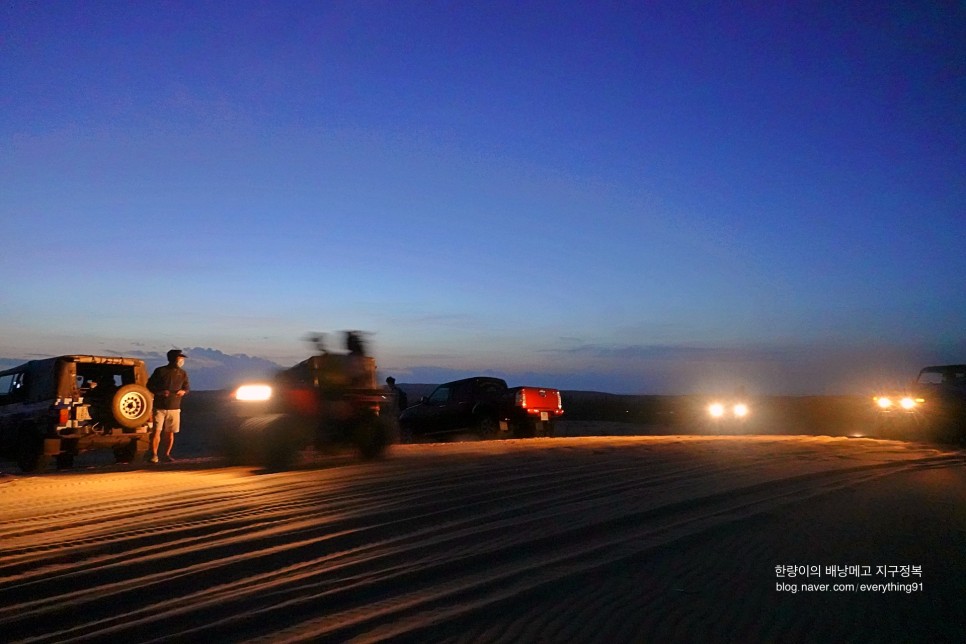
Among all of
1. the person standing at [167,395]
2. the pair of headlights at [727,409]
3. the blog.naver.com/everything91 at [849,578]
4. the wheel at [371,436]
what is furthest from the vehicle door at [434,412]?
the blog.naver.com/everything91 at [849,578]

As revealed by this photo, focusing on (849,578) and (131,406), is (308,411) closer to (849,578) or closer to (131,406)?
(131,406)

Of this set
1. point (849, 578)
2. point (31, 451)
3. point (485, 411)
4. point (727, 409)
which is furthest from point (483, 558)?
point (727, 409)

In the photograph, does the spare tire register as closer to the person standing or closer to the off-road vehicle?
the person standing

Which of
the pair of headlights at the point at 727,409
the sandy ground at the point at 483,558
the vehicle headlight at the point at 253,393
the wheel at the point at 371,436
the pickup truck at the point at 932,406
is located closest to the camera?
the sandy ground at the point at 483,558

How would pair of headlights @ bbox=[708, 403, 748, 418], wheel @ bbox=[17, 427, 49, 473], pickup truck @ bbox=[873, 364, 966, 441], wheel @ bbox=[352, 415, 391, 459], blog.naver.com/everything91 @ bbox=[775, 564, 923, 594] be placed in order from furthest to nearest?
pair of headlights @ bbox=[708, 403, 748, 418], pickup truck @ bbox=[873, 364, 966, 441], wheel @ bbox=[17, 427, 49, 473], wheel @ bbox=[352, 415, 391, 459], blog.naver.com/everything91 @ bbox=[775, 564, 923, 594]

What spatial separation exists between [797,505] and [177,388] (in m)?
10.3

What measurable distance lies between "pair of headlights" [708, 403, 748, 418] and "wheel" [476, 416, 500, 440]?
33.0ft

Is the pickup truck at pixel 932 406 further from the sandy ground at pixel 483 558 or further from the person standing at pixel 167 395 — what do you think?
the person standing at pixel 167 395

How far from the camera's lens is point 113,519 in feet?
24.7

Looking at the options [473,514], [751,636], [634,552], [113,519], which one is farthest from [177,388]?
[751,636]

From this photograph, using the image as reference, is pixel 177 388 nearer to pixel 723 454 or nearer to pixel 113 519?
pixel 113 519

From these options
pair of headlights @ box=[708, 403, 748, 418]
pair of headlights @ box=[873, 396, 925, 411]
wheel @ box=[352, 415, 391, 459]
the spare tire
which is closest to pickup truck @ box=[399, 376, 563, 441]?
Result: wheel @ box=[352, 415, 391, 459]

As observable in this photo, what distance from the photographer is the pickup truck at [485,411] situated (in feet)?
66.6

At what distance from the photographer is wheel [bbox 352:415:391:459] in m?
12.9
